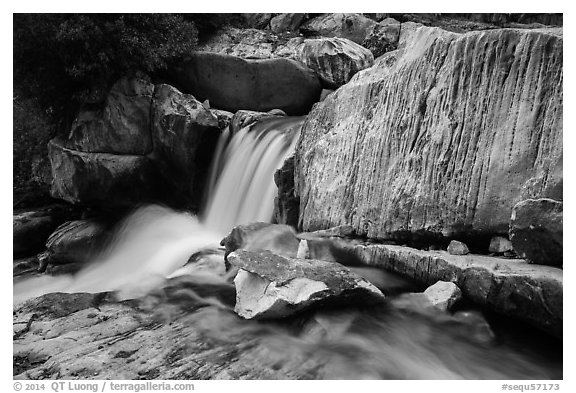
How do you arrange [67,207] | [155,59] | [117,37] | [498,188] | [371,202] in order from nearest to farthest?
[498,188], [371,202], [117,37], [155,59], [67,207]

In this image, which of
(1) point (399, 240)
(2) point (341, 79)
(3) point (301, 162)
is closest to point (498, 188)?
(1) point (399, 240)

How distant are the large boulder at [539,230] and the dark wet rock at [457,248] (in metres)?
0.60

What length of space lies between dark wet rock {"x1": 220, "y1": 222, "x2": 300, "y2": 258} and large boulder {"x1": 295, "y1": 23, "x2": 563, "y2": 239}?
703 mm

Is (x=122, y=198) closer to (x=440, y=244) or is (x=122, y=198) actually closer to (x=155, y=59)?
(x=155, y=59)

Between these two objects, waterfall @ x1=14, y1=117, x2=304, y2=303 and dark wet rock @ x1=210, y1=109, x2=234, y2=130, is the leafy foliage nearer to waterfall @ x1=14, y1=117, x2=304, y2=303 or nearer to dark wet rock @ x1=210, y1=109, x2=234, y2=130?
dark wet rock @ x1=210, y1=109, x2=234, y2=130

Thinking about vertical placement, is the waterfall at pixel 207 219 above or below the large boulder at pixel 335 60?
below

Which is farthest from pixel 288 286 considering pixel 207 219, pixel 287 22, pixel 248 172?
pixel 287 22

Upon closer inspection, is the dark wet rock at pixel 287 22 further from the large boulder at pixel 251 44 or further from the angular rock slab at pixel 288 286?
the angular rock slab at pixel 288 286

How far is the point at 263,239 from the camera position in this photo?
210 inches

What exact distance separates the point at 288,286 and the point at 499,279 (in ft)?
5.36

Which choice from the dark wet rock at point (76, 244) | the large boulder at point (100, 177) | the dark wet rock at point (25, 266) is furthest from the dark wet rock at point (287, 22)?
the dark wet rock at point (25, 266)

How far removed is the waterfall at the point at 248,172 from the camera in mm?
7184

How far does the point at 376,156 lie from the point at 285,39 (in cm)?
584

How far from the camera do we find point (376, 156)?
5402 millimetres
